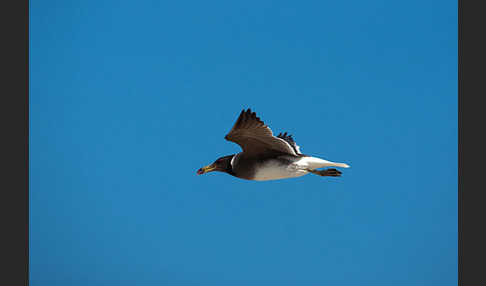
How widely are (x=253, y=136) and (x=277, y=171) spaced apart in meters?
0.42

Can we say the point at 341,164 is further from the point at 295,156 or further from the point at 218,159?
the point at 218,159

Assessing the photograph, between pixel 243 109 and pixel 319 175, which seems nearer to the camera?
pixel 243 109

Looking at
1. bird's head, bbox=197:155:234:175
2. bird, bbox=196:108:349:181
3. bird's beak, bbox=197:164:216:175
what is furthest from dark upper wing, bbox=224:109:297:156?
bird's beak, bbox=197:164:216:175

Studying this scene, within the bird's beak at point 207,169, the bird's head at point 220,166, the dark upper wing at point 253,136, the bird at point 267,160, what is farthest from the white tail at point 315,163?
the bird's beak at point 207,169

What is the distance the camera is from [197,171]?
4.91 m

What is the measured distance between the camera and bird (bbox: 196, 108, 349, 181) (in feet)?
13.9

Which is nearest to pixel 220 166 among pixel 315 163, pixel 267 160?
pixel 267 160

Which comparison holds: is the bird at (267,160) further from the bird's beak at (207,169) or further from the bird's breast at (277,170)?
the bird's beak at (207,169)

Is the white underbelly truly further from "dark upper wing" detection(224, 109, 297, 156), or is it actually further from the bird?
"dark upper wing" detection(224, 109, 297, 156)

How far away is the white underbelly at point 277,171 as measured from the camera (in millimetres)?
4445

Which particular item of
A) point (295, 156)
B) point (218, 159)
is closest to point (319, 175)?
point (295, 156)

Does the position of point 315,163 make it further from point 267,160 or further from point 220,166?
point 220,166

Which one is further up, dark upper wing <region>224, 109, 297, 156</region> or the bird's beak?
dark upper wing <region>224, 109, 297, 156</region>

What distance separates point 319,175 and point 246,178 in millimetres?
625
